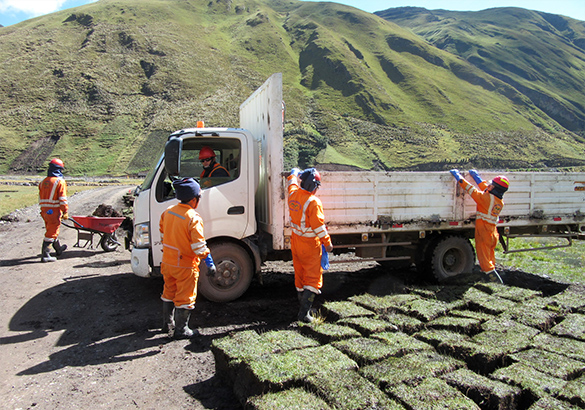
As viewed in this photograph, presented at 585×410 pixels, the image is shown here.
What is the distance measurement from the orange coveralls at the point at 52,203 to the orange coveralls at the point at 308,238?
18.8 ft

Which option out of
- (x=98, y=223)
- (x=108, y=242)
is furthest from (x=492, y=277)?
(x=108, y=242)

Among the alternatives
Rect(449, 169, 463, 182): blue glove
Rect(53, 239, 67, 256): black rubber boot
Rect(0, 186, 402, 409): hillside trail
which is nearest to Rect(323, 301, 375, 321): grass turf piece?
Rect(0, 186, 402, 409): hillside trail

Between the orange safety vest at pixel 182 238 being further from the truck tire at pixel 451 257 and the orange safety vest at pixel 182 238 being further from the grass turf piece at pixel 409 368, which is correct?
the truck tire at pixel 451 257

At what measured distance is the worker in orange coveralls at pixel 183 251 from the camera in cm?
463

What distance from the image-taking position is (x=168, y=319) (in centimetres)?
500

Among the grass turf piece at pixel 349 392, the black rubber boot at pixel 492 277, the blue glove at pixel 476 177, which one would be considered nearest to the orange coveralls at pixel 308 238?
the grass turf piece at pixel 349 392

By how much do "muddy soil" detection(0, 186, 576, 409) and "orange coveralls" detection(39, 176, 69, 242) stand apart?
0.73 metres

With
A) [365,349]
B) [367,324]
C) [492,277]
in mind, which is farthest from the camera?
[492,277]

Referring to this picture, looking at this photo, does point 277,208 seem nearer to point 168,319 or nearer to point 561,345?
point 168,319

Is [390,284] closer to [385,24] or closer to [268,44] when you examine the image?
[268,44]

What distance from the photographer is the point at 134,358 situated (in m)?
4.39

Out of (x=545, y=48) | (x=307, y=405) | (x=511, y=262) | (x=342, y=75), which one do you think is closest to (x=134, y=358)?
(x=307, y=405)

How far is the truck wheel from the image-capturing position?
592 centimetres

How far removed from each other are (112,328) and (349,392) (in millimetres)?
3451
